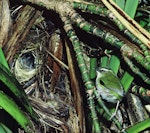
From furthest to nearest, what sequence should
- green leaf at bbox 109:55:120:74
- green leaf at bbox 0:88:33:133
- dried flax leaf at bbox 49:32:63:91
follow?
dried flax leaf at bbox 49:32:63:91 → green leaf at bbox 109:55:120:74 → green leaf at bbox 0:88:33:133

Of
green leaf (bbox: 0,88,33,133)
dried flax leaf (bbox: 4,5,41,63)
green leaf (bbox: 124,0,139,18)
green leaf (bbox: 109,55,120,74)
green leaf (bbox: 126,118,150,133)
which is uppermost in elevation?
green leaf (bbox: 124,0,139,18)

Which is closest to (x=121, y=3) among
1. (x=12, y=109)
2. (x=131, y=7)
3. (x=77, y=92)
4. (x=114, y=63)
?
(x=131, y=7)

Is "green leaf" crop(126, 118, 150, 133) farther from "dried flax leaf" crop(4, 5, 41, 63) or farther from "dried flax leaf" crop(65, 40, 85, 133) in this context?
"dried flax leaf" crop(4, 5, 41, 63)

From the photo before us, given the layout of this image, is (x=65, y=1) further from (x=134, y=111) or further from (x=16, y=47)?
(x=134, y=111)

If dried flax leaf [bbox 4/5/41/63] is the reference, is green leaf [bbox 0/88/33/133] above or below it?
below

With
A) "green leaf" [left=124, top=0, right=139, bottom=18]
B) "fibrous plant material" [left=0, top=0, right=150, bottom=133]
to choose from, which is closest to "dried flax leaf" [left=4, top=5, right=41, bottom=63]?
"fibrous plant material" [left=0, top=0, right=150, bottom=133]

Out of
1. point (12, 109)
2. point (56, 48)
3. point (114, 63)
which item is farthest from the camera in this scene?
point (56, 48)

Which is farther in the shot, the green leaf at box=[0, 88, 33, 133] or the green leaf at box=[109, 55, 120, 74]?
the green leaf at box=[109, 55, 120, 74]

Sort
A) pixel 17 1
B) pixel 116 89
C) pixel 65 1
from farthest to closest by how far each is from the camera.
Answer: pixel 17 1 < pixel 65 1 < pixel 116 89

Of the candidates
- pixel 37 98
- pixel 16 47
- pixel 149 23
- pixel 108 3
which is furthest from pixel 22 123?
pixel 149 23

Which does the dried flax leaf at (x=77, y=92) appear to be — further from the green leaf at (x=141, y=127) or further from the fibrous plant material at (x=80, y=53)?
the green leaf at (x=141, y=127)

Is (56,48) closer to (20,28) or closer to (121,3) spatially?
(20,28)
